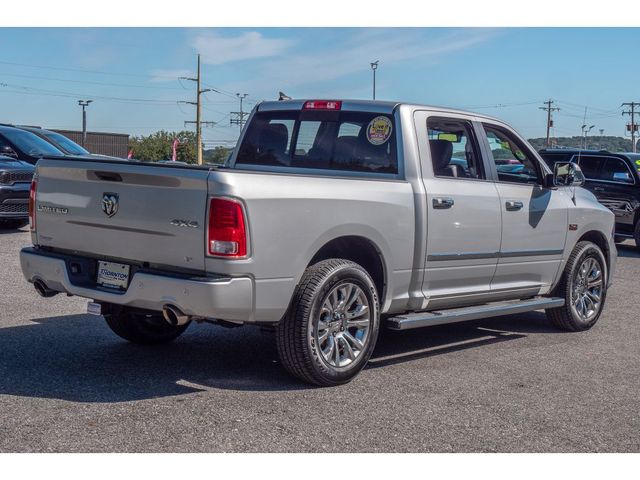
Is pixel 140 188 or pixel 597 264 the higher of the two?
pixel 140 188

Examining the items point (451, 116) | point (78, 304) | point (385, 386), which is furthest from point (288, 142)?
point (78, 304)

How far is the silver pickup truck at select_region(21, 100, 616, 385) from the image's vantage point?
17.6ft

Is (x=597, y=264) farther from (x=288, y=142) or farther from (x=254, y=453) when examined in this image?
(x=254, y=453)

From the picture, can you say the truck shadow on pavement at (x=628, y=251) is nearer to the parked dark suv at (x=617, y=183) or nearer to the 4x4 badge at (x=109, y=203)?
the parked dark suv at (x=617, y=183)

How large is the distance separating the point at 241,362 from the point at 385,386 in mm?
1188

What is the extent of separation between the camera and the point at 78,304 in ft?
28.7

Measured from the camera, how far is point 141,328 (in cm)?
695

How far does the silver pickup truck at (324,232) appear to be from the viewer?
Result: 17.6ft

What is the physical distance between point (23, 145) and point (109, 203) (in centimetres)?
1213

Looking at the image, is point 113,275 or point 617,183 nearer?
point 113,275

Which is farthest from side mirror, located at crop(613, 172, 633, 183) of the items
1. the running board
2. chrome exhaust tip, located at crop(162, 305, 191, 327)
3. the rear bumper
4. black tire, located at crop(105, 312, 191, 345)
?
chrome exhaust tip, located at crop(162, 305, 191, 327)

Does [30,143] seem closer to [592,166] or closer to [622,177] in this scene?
[592,166]

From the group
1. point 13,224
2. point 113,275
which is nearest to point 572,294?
point 113,275

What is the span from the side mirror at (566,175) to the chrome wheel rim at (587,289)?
80 cm
